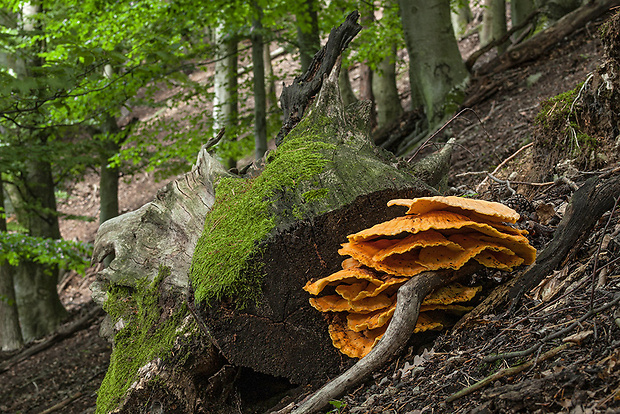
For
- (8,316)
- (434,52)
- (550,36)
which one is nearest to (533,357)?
(434,52)

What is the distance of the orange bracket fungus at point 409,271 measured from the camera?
2.37 metres

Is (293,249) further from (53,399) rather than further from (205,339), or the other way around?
(53,399)

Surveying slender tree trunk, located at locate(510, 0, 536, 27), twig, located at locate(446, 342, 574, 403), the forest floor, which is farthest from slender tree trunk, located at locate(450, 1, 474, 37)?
twig, located at locate(446, 342, 574, 403)

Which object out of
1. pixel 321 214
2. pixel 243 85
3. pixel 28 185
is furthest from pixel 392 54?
pixel 321 214

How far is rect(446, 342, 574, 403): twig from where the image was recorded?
180 cm

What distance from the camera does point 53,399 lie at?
6.31m

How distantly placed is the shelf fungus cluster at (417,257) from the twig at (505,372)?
0.64m

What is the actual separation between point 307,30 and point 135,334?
23.4 ft

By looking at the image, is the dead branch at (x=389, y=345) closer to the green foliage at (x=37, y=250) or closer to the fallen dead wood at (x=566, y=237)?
the fallen dead wood at (x=566, y=237)

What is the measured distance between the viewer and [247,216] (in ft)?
9.92

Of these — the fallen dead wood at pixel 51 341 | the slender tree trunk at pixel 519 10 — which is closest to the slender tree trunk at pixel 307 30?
the slender tree trunk at pixel 519 10

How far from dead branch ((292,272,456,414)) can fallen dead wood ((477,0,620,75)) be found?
24.3ft

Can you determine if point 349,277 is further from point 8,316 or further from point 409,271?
point 8,316

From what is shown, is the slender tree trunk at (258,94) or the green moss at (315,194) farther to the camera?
the slender tree trunk at (258,94)
